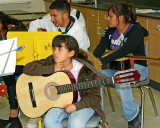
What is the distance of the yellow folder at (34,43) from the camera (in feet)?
8.49

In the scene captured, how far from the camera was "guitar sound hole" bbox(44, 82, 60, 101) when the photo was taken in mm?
2191

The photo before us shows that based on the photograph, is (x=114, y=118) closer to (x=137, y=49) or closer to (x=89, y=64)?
(x=137, y=49)

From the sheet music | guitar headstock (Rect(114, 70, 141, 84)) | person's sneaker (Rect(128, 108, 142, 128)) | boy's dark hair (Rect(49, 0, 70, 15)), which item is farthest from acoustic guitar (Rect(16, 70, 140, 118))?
boy's dark hair (Rect(49, 0, 70, 15))

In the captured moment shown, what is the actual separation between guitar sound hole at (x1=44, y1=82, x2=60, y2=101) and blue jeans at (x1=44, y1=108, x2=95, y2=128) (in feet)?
0.30

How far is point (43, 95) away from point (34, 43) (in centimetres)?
58

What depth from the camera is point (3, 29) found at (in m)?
3.15

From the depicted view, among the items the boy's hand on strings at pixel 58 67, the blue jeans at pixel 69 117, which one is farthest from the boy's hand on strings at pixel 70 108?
the boy's hand on strings at pixel 58 67

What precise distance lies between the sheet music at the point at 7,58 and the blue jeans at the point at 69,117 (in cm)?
48

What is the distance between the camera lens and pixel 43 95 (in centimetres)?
220

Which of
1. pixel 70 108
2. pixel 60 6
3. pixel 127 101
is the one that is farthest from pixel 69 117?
pixel 60 6

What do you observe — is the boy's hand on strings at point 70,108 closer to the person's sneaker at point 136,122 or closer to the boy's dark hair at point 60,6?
the person's sneaker at point 136,122

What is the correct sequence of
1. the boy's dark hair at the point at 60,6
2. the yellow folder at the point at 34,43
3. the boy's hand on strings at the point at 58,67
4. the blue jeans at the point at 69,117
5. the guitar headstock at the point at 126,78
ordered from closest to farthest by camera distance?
the guitar headstock at the point at 126,78, the blue jeans at the point at 69,117, the boy's hand on strings at the point at 58,67, the yellow folder at the point at 34,43, the boy's dark hair at the point at 60,6

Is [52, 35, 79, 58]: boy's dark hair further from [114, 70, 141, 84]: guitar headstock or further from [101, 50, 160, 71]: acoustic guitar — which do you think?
[101, 50, 160, 71]: acoustic guitar

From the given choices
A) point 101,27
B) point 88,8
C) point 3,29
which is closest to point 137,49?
point 3,29
